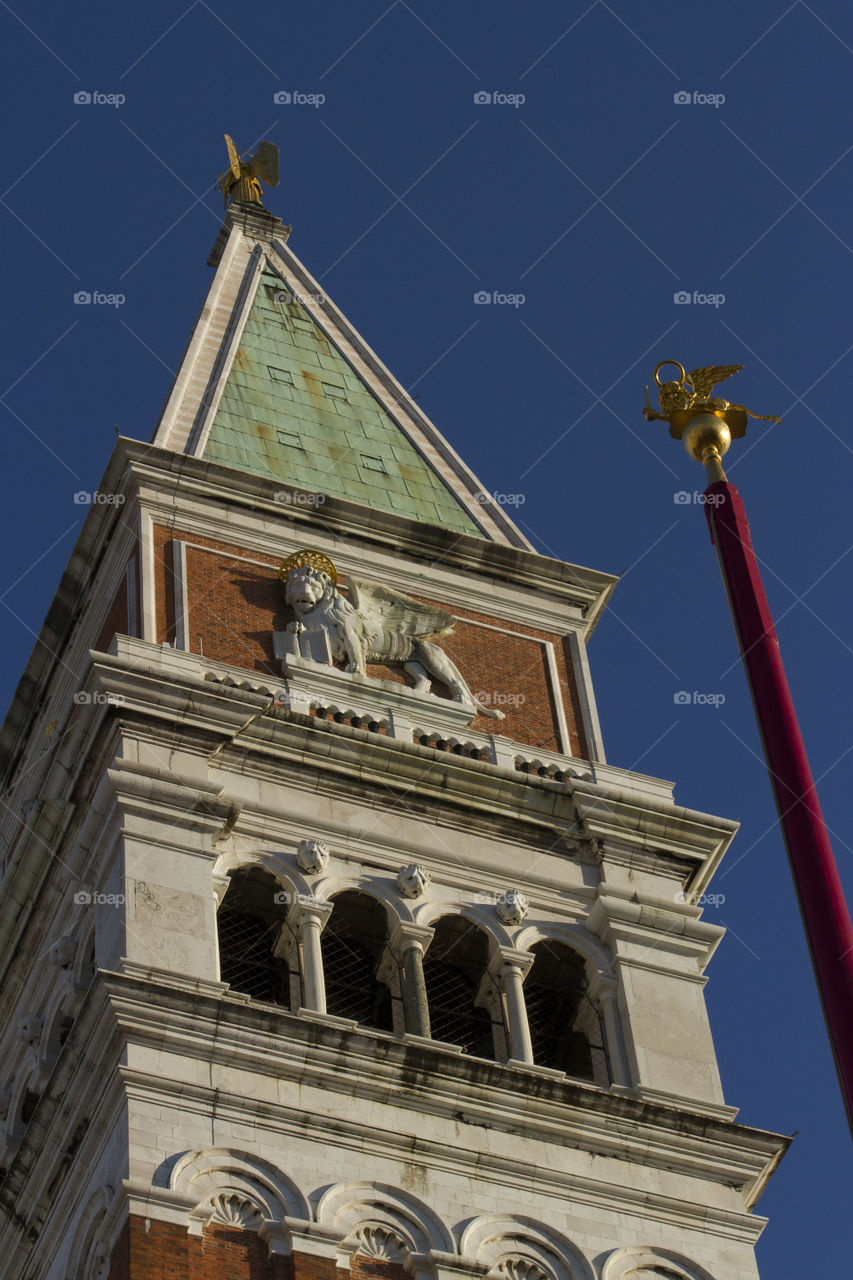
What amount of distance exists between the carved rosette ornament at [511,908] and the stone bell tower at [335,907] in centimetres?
7

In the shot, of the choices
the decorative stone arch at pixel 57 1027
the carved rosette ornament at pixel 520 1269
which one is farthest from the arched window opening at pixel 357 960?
the carved rosette ornament at pixel 520 1269

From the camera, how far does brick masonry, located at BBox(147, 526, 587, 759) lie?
4778 centimetres

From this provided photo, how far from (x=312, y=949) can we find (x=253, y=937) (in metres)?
1.23

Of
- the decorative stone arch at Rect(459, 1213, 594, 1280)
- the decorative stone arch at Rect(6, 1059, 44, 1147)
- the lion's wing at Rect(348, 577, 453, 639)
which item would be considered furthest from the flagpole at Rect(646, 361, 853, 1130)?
the decorative stone arch at Rect(6, 1059, 44, 1147)

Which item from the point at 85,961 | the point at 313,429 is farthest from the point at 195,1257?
the point at 313,429

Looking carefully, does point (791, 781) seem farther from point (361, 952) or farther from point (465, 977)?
point (361, 952)

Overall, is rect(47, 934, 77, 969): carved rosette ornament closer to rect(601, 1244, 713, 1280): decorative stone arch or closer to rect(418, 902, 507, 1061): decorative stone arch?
rect(418, 902, 507, 1061): decorative stone arch

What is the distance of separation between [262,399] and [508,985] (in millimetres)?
14319

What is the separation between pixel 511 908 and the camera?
4450 cm

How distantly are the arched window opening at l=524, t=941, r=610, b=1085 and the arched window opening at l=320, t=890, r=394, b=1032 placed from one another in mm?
2025

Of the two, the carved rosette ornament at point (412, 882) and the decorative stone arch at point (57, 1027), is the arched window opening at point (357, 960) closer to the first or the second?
the carved rosette ornament at point (412, 882)

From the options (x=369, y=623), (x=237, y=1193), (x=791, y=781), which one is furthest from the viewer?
(x=369, y=623)

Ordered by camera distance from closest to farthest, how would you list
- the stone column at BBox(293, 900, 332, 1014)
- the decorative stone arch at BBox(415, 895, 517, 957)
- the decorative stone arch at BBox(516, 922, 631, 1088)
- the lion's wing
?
1. the stone column at BBox(293, 900, 332, 1014)
2. the decorative stone arch at BBox(516, 922, 631, 1088)
3. the decorative stone arch at BBox(415, 895, 517, 957)
4. the lion's wing

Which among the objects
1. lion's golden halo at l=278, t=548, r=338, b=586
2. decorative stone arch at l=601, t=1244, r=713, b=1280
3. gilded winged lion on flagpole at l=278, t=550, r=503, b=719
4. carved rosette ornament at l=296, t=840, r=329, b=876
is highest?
lion's golden halo at l=278, t=548, r=338, b=586
